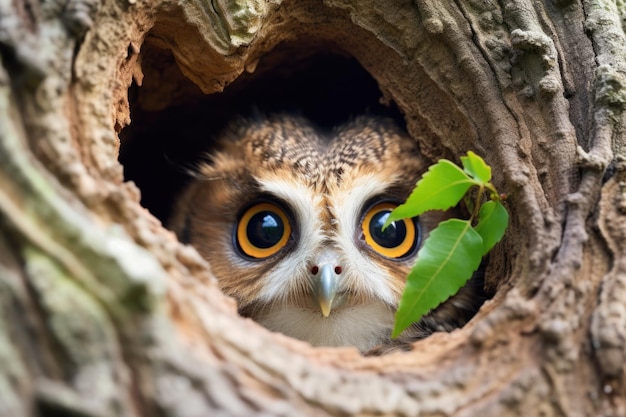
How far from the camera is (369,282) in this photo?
7.14 ft

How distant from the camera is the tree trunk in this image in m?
1.10

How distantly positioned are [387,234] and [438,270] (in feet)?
2.61

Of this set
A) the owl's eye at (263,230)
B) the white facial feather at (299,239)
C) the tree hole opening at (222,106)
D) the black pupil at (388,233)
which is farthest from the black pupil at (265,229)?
the tree hole opening at (222,106)

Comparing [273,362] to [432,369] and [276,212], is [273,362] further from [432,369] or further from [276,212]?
[276,212]

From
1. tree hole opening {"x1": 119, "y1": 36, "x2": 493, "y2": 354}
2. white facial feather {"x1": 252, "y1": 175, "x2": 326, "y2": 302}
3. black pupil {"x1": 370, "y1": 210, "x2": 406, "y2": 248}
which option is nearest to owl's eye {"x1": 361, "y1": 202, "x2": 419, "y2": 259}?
black pupil {"x1": 370, "y1": 210, "x2": 406, "y2": 248}

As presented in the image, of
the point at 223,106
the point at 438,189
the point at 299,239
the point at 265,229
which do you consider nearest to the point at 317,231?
the point at 299,239

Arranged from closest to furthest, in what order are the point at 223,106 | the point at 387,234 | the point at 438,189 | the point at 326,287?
the point at 438,189 < the point at 326,287 < the point at 387,234 < the point at 223,106

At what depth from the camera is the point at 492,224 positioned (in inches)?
65.7

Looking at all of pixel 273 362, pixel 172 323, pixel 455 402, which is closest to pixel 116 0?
pixel 172 323

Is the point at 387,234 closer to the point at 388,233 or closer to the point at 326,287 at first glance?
the point at 388,233

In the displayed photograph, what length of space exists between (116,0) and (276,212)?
1.08 meters

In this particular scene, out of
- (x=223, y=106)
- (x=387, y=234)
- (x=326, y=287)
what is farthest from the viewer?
(x=223, y=106)

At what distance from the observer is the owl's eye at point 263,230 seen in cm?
239

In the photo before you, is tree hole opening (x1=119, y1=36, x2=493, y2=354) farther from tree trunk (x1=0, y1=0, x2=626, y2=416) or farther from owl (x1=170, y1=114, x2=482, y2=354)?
tree trunk (x1=0, y1=0, x2=626, y2=416)
